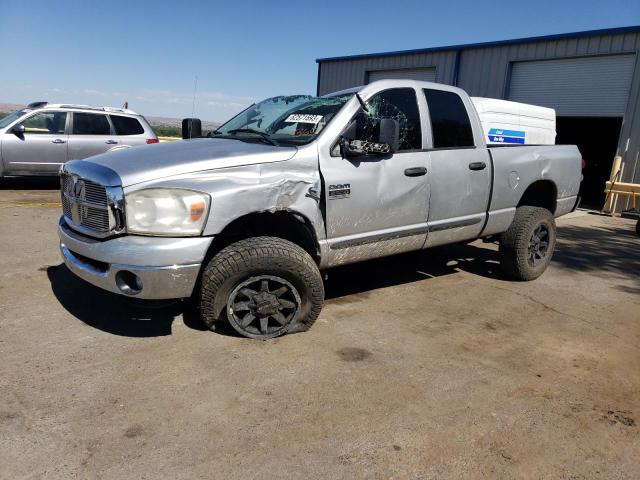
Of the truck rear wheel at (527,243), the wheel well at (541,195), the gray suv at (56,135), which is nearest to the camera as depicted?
the truck rear wheel at (527,243)

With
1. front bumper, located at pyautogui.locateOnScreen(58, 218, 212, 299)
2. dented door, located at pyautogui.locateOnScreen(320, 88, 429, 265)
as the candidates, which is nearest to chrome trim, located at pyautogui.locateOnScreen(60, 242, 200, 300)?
front bumper, located at pyautogui.locateOnScreen(58, 218, 212, 299)

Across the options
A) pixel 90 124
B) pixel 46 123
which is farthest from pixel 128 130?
pixel 46 123

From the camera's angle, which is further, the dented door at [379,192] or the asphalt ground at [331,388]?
the dented door at [379,192]

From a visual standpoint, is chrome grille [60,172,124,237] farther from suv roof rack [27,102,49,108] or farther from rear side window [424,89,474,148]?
suv roof rack [27,102,49,108]

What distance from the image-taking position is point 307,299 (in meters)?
3.64

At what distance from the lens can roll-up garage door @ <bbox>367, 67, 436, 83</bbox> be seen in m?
15.7

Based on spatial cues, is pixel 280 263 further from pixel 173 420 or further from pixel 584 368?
pixel 584 368

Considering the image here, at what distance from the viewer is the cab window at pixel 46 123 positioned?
990cm

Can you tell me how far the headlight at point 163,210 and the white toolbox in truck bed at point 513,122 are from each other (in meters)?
3.16

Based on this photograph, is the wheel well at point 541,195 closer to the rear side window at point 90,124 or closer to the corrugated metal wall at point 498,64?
the corrugated metal wall at point 498,64

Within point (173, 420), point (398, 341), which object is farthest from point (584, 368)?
point (173, 420)

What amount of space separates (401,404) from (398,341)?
898mm

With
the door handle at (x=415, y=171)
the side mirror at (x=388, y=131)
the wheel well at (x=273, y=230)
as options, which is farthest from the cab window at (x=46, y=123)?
the side mirror at (x=388, y=131)

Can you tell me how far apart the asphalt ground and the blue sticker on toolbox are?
1.60m
